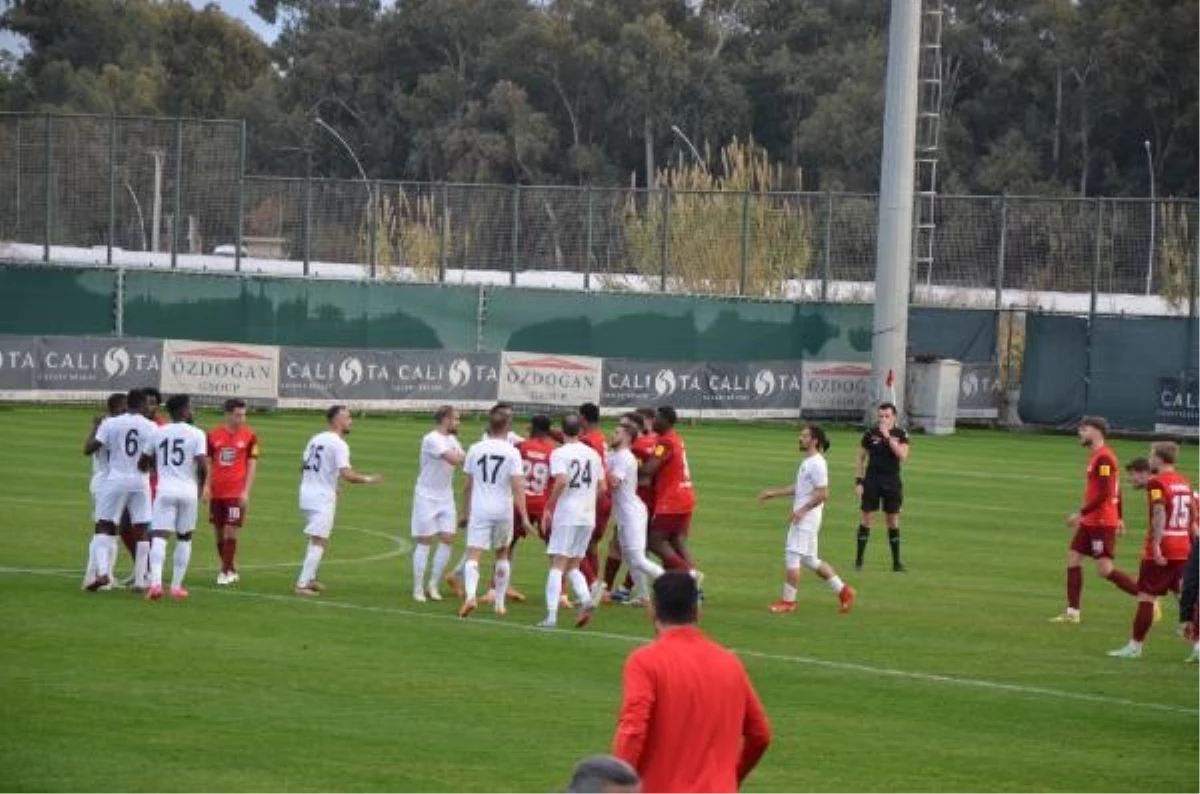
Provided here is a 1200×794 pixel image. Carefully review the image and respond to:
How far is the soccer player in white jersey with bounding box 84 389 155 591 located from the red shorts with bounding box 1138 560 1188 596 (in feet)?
33.5

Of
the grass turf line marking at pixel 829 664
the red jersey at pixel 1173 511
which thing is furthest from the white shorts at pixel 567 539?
the red jersey at pixel 1173 511

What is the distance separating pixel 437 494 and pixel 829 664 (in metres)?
5.15

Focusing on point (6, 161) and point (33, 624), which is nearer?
point (33, 624)

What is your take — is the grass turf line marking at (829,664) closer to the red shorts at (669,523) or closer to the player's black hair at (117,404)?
the player's black hair at (117,404)

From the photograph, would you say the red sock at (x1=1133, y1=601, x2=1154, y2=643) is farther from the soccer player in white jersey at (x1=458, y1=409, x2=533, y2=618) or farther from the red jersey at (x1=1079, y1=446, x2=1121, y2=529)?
the soccer player in white jersey at (x1=458, y1=409, x2=533, y2=618)

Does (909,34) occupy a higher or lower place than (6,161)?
higher

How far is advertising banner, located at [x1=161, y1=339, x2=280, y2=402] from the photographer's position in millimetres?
51656

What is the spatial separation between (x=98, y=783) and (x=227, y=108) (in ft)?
345

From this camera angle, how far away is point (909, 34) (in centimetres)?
5709

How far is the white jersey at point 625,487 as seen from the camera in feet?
80.6

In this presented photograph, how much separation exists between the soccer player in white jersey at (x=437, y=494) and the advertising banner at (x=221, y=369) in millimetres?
26877

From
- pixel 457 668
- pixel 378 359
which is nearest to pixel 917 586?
pixel 457 668

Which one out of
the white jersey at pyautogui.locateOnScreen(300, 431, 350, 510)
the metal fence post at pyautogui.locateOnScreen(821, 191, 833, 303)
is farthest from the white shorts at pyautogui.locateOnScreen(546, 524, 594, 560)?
the metal fence post at pyautogui.locateOnScreen(821, 191, 833, 303)

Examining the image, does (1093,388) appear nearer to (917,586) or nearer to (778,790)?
(917,586)
